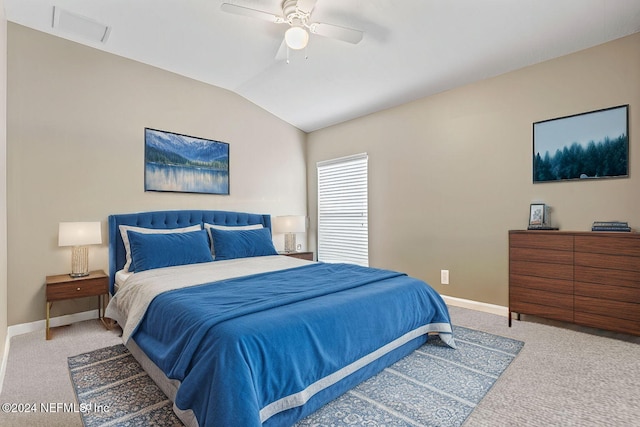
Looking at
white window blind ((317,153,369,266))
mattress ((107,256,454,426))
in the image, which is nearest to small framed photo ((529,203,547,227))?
mattress ((107,256,454,426))

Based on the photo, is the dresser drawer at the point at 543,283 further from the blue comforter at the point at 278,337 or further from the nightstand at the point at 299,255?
the nightstand at the point at 299,255

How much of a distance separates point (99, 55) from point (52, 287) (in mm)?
2453

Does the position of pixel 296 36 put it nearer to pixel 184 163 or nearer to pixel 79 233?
pixel 184 163

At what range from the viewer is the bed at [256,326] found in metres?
1.52

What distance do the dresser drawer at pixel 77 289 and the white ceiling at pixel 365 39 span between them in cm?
245

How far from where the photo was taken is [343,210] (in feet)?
16.8

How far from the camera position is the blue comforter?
1.48m

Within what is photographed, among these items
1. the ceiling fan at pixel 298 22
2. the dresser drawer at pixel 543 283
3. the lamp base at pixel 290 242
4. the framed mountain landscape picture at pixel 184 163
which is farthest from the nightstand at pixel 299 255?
the ceiling fan at pixel 298 22

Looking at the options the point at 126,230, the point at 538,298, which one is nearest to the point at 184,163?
the point at 126,230

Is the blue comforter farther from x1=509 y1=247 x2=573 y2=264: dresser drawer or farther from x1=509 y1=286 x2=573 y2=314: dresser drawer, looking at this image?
x1=509 y1=247 x2=573 y2=264: dresser drawer

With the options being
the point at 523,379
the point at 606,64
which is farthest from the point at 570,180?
the point at 523,379

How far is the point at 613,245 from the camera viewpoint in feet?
8.52

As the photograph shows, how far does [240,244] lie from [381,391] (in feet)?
8.01

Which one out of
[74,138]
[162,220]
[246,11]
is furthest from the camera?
[162,220]
